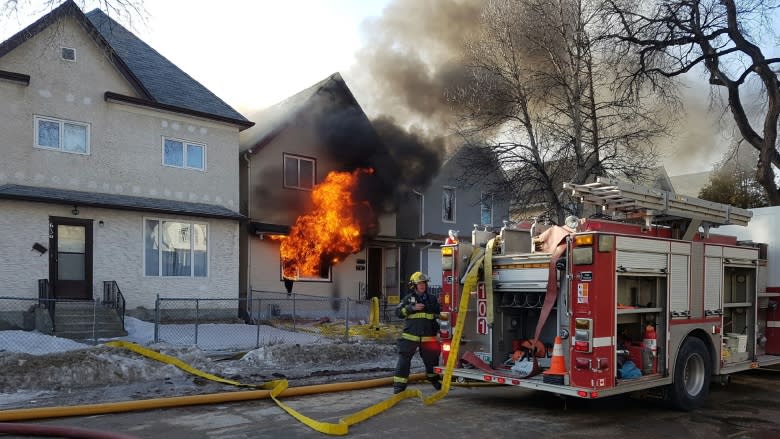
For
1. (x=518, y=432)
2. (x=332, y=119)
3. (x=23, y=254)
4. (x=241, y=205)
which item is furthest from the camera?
(x=332, y=119)

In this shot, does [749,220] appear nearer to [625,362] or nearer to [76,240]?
[625,362]

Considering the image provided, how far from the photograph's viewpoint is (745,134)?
1748 centimetres

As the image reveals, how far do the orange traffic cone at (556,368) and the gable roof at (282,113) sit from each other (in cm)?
1339

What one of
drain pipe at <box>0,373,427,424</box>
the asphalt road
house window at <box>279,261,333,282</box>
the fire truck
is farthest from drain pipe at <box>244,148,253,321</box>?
the fire truck

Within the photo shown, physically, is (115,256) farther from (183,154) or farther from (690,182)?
(690,182)

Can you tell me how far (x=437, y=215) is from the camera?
24453 millimetres

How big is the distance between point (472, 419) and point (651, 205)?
307cm

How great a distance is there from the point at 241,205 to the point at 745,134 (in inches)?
543

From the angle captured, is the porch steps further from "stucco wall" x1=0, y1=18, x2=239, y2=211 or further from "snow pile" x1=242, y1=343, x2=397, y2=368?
"snow pile" x1=242, y1=343, x2=397, y2=368

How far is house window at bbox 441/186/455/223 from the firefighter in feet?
53.9

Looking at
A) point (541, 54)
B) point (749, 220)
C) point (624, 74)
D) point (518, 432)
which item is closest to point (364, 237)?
point (541, 54)

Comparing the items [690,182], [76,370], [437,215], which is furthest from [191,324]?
[690,182]

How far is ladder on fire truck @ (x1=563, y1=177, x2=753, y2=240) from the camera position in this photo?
23.7 feet

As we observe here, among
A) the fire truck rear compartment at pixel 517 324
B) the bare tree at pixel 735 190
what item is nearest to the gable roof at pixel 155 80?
the fire truck rear compartment at pixel 517 324
